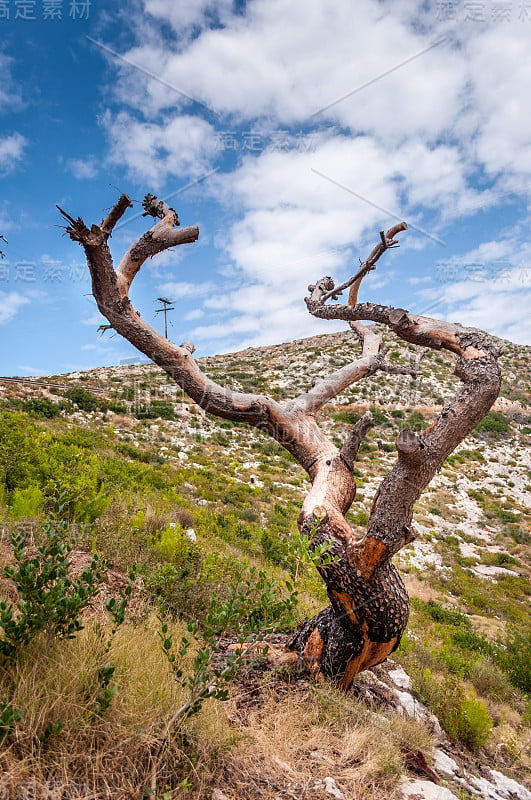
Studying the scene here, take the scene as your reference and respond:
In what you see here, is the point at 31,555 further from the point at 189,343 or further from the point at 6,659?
the point at 189,343

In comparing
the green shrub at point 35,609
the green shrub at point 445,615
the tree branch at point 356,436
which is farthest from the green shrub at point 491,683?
the green shrub at point 35,609

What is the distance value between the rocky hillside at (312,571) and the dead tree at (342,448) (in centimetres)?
43

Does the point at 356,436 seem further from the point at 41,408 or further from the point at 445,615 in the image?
the point at 41,408

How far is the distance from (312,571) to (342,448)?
3.85ft

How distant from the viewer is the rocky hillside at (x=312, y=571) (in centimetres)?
Result: 254

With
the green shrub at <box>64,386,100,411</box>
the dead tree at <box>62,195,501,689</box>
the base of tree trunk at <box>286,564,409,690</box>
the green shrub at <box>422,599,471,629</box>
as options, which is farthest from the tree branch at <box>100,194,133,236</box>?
the green shrub at <box>64,386,100,411</box>

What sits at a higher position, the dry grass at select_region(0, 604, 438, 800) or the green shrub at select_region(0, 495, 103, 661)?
the green shrub at select_region(0, 495, 103, 661)

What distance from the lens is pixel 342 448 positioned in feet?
11.6

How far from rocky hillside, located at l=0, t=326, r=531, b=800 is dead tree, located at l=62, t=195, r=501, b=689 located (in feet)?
1.40

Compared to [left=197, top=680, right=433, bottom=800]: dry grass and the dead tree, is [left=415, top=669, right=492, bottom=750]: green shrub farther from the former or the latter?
the dead tree

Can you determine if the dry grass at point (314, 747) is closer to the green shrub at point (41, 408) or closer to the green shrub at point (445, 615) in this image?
the green shrub at point (445, 615)

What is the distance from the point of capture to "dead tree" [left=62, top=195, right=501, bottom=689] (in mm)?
2988

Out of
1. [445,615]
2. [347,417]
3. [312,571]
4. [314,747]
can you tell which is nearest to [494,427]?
[347,417]

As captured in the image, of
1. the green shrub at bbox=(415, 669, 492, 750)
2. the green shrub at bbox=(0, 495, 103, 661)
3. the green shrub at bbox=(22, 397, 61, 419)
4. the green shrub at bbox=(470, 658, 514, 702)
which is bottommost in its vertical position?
the green shrub at bbox=(470, 658, 514, 702)
